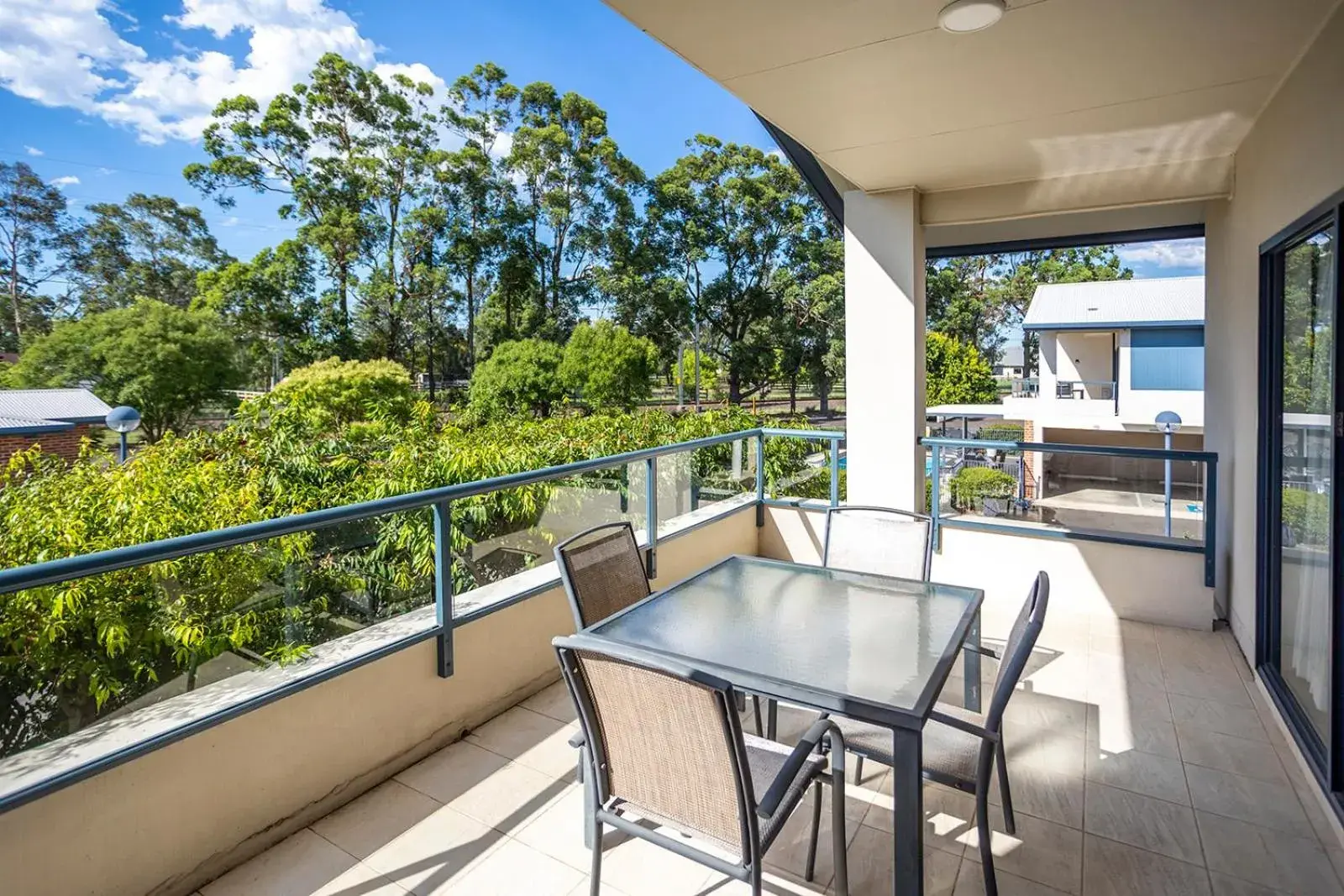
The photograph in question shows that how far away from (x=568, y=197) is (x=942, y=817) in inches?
915

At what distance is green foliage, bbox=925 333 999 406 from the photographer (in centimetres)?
1791

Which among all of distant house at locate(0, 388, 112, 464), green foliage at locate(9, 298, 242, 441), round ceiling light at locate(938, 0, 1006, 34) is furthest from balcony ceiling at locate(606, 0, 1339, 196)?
green foliage at locate(9, 298, 242, 441)

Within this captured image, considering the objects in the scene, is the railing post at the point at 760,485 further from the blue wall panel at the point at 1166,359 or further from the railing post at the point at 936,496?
the blue wall panel at the point at 1166,359

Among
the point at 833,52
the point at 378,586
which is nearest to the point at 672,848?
the point at 378,586

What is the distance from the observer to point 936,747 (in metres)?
1.95

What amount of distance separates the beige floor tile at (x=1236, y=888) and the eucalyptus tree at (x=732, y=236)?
65.8 feet

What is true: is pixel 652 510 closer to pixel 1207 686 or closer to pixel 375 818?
pixel 375 818

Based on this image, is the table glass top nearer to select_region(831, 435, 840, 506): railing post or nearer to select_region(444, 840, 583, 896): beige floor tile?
select_region(444, 840, 583, 896): beige floor tile

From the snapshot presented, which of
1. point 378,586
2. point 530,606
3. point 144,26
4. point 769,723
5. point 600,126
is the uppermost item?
point 144,26

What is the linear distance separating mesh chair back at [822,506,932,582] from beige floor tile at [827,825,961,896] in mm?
989

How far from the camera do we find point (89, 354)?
66.3ft

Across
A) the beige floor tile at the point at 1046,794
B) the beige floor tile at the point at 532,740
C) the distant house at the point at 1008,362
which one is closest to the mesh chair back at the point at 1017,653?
the beige floor tile at the point at 1046,794

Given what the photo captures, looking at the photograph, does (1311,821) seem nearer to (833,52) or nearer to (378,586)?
(833,52)

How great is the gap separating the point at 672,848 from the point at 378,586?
5.13ft
